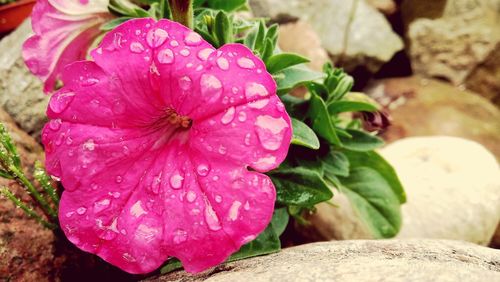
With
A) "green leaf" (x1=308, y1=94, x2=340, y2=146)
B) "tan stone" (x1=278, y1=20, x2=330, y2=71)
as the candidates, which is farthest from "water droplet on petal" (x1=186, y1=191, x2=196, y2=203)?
"tan stone" (x1=278, y1=20, x2=330, y2=71)

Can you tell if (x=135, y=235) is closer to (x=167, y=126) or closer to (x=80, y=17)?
(x=167, y=126)

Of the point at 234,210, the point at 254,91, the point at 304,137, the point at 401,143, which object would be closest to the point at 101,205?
the point at 234,210

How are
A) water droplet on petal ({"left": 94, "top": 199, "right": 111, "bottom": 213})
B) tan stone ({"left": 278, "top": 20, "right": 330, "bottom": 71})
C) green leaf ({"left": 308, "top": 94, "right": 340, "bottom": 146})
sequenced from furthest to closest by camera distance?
tan stone ({"left": 278, "top": 20, "right": 330, "bottom": 71})
green leaf ({"left": 308, "top": 94, "right": 340, "bottom": 146})
water droplet on petal ({"left": 94, "top": 199, "right": 111, "bottom": 213})

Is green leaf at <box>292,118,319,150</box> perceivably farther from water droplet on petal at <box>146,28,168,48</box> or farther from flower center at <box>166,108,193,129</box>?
water droplet on petal at <box>146,28,168,48</box>

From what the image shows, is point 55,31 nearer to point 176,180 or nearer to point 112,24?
point 112,24

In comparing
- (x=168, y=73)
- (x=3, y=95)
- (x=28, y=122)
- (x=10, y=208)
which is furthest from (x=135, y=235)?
(x=3, y=95)

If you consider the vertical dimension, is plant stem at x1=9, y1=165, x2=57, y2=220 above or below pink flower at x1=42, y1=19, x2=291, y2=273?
below
